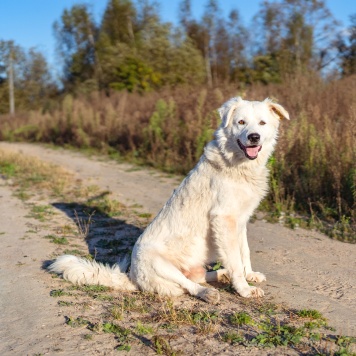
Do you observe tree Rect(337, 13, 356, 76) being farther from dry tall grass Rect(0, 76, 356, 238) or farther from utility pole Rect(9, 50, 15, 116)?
utility pole Rect(9, 50, 15, 116)

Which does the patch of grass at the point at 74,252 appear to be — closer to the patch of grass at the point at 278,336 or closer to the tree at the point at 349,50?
the patch of grass at the point at 278,336

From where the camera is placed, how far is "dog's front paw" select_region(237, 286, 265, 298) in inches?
171

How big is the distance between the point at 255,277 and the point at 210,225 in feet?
2.49

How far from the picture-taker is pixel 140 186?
1016 centimetres

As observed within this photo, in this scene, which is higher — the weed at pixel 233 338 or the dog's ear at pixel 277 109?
the dog's ear at pixel 277 109

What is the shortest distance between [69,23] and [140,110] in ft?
83.3

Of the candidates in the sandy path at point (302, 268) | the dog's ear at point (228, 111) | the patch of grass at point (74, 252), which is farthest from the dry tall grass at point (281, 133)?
the patch of grass at point (74, 252)

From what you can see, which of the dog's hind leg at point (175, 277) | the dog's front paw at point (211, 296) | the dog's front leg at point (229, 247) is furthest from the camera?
the dog's front leg at point (229, 247)

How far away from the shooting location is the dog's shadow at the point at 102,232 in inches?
231

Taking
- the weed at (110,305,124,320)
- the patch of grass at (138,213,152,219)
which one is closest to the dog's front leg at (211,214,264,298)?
the weed at (110,305,124,320)

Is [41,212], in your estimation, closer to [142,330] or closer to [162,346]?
[142,330]

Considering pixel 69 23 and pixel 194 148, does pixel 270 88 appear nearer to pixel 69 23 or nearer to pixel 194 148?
pixel 194 148

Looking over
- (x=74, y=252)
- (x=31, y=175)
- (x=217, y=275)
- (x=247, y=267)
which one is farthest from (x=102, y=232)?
(x=31, y=175)

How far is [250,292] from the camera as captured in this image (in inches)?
171
